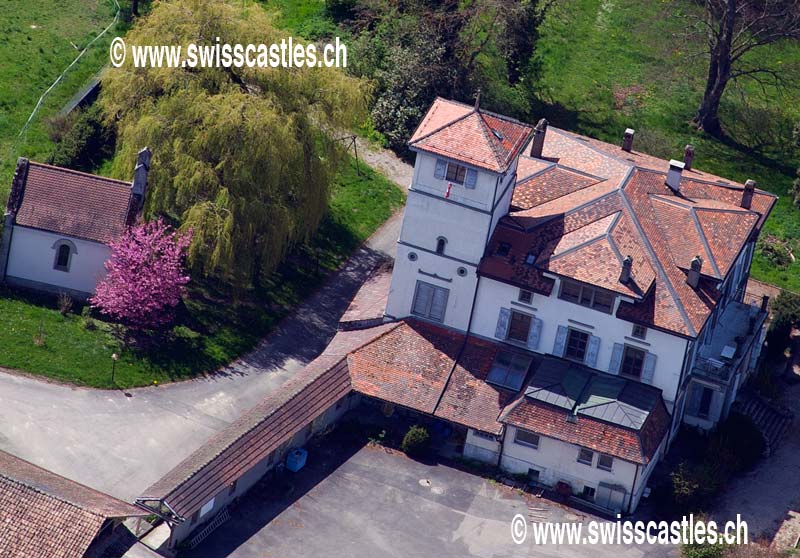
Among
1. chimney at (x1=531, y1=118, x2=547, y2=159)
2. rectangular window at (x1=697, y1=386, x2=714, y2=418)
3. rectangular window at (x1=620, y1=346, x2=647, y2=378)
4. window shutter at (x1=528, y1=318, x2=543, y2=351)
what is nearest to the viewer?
rectangular window at (x1=620, y1=346, x2=647, y2=378)

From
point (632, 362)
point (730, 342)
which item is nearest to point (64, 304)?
point (632, 362)

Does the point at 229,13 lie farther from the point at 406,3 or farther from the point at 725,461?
the point at 725,461

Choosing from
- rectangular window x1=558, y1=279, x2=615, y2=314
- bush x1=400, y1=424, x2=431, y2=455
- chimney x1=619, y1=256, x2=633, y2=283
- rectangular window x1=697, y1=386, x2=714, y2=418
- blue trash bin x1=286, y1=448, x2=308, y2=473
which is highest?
chimney x1=619, y1=256, x2=633, y2=283

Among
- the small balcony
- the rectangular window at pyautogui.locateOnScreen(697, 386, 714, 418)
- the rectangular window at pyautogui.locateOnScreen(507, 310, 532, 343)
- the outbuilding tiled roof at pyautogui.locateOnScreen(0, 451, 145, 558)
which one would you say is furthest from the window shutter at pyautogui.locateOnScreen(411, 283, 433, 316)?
the outbuilding tiled roof at pyautogui.locateOnScreen(0, 451, 145, 558)

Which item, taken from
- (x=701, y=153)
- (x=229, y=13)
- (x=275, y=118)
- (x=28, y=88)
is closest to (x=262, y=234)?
(x=275, y=118)

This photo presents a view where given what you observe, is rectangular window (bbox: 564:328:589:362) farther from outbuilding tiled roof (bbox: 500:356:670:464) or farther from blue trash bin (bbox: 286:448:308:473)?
blue trash bin (bbox: 286:448:308:473)
